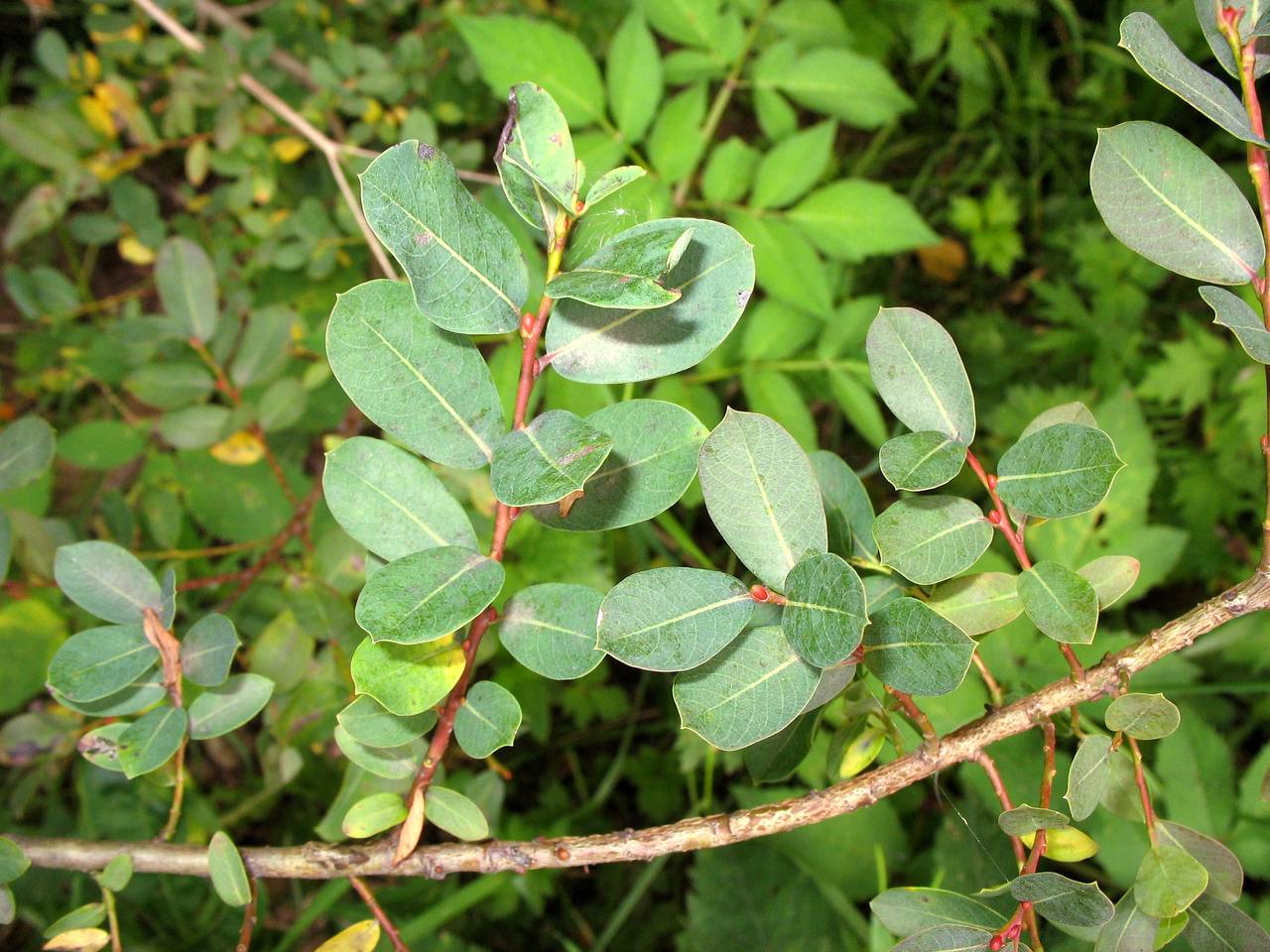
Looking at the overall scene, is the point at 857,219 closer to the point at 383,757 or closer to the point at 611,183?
the point at 611,183

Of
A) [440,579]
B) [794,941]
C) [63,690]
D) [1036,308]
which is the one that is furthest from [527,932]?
[1036,308]

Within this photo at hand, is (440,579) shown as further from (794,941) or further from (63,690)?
(794,941)

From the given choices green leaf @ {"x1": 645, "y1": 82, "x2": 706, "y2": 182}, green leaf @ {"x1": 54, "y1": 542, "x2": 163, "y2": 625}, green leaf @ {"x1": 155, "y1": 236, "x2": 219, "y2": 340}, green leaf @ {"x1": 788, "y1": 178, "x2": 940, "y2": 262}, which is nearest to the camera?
green leaf @ {"x1": 54, "y1": 542, "x2": 163, "y2": 625}

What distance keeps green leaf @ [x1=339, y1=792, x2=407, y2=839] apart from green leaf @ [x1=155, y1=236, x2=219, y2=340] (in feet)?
3.40

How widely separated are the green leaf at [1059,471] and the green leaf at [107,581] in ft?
2.75

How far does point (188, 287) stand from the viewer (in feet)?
5.14

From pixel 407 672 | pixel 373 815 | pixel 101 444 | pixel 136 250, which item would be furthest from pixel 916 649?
pixel 136 250

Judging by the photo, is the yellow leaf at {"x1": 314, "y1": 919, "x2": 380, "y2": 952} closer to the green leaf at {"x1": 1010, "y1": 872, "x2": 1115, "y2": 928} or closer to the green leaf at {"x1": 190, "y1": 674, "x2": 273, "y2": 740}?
the green leaf at {"x1": 190, "y1": 674, "x2": 273, "y2": 740}

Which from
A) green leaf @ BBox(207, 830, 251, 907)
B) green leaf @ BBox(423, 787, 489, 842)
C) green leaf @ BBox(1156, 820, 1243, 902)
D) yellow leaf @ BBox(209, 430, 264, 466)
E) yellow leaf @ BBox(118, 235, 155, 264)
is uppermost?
Answer: green leaf @ BBox(1156, 820, 1243, 902)

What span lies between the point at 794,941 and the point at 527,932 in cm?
82

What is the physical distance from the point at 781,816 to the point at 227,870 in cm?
51

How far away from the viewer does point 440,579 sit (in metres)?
0.73

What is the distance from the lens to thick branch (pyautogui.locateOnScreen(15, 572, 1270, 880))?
0.73 m

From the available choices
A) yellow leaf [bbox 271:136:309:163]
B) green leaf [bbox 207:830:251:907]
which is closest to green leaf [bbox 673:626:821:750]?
green leaf [bbox 207:830:251:907]
